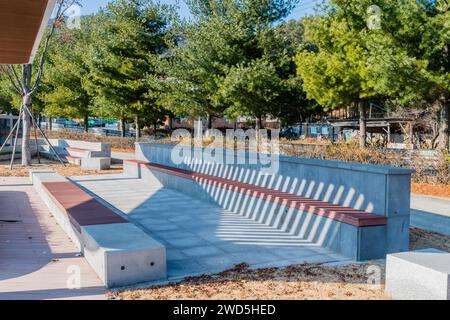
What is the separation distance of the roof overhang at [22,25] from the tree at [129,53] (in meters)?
18.6

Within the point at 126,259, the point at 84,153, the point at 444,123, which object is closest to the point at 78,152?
the point at 84,153

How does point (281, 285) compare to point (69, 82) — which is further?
point (69, 82)

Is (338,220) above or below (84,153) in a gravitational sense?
below

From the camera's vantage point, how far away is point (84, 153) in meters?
19.5

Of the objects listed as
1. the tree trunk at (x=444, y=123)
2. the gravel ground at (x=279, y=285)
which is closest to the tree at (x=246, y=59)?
the tree trunk at (x=444, y=123)

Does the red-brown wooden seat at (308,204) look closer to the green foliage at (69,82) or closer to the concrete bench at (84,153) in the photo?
the concrete bench at (84,153)

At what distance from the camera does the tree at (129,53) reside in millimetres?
27922

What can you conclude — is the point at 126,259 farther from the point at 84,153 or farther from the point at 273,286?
the point at 84,153

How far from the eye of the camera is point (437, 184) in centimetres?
1343

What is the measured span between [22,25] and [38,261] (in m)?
3.27

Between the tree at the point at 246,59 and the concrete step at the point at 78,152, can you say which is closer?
the concrete step at the point at 78,152

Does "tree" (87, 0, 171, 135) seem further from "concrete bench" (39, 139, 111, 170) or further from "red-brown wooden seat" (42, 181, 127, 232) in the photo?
"red-brown wooden seat" (42, 181, 127, 232)
